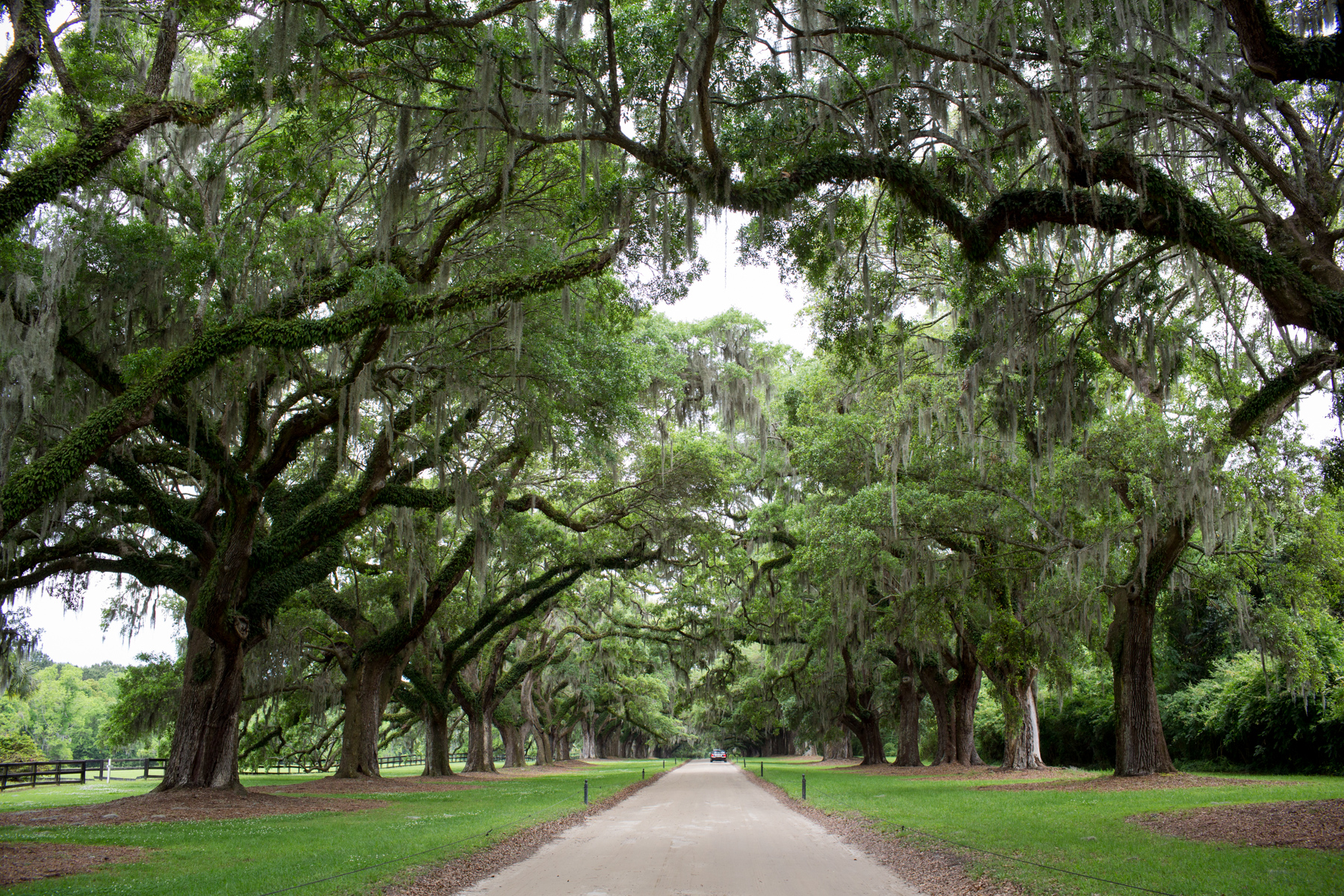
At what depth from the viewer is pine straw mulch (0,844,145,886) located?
22.1 ft

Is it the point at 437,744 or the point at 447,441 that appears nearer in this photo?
the point at 447,441

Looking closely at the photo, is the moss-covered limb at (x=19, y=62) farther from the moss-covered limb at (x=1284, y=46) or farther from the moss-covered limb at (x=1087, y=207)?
the moss-covered limb at (x=1284, y=46)

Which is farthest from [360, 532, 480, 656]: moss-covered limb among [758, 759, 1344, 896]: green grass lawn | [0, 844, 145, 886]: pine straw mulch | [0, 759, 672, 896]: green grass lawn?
[0, 844, 145, 886]: pine straw mulch

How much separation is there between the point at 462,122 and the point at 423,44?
46.1 inches

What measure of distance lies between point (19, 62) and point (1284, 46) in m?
11.6

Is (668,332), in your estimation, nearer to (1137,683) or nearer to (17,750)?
(1137,683)

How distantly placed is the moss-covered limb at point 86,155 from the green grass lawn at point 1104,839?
1144 centimetres

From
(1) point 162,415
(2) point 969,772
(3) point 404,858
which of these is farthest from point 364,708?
(2) point 969,772

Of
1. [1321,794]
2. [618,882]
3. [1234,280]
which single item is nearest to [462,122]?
[618,882]

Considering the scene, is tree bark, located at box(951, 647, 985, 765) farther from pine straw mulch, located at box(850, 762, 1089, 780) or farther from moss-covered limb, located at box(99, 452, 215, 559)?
moss-covered limb, located at box(99, 452, 215, 559)

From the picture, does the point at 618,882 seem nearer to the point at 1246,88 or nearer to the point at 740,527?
the point at 1246,88

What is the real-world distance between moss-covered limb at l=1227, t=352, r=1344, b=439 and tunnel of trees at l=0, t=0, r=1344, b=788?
0.31 feet

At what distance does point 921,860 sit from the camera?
793 cm

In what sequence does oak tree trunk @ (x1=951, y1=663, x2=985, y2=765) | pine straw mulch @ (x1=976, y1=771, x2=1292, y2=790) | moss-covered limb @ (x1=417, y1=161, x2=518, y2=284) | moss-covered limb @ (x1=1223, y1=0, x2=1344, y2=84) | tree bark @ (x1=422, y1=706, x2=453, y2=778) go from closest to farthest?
moss-covered limb @ (x1=1223, y1=0, x2=1344, y2=84) → moss-covered limb @ (x1=417, y1=161, x2=518, y2=284) → pine straw mulch @ (x1=976, y1=771, x2=1292, y2=790) → oak tree trunk @ (x1=951, y1=663, x2=985, y2=765) → tree bark @ (x1=422, y1=706, x2=453, y2=778)
